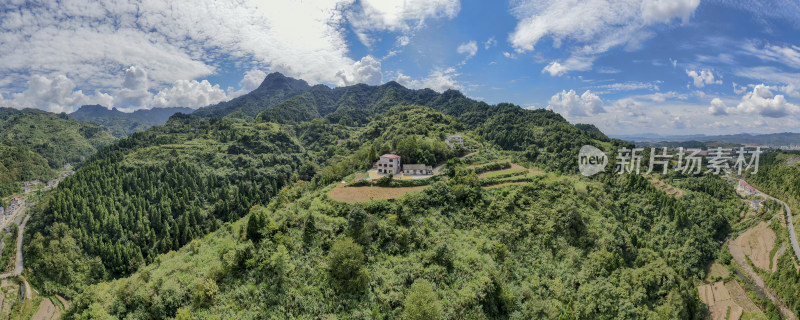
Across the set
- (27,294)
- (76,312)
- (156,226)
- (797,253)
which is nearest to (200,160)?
(156,226)

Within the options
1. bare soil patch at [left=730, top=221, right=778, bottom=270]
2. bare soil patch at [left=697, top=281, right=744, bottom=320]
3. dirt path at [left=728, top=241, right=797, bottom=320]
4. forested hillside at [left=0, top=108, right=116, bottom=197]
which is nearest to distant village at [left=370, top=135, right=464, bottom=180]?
bare soil patch at [left=697, top=281, right=744, bottom=320]

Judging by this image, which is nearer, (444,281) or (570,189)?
(444,281)

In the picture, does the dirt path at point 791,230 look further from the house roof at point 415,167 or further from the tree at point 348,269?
the tree at point 348,269

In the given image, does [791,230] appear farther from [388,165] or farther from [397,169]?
[388,165]

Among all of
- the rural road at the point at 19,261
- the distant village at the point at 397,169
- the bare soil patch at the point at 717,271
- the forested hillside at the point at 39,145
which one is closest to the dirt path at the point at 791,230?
the bare soil patch at the point at 717,271

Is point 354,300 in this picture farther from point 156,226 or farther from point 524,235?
point 156,226

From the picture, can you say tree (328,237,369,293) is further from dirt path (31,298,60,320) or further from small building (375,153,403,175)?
dirt path (31,298,60,320)
